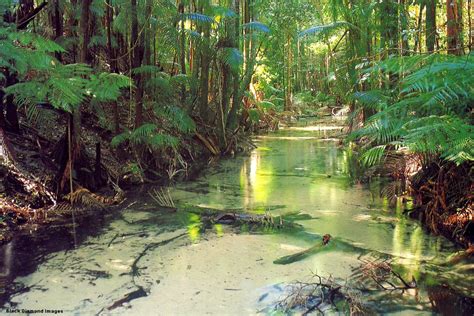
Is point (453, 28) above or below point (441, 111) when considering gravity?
above

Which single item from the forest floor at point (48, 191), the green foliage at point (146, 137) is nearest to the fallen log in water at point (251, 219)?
the forest floor at point (48, 191)

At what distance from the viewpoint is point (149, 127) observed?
5.70 metres

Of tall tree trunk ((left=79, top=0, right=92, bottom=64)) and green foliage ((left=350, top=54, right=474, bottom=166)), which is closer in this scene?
green foliage ((left=350, top=54, right=474, bottom=166))

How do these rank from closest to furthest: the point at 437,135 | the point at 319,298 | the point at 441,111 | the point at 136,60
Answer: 1. the point at 319,298
2. the point at 437,135
3. the point at 441,111
4. the point at 136,60

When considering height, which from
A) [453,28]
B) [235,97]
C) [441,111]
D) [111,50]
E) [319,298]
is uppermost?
[111,50]

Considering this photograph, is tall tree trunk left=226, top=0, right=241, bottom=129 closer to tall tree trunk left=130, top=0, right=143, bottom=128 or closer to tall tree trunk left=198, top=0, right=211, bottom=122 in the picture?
tall tree trunk left=198, top=0, right=211, bottom=122

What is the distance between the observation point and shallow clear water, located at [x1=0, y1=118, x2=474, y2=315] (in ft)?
9.01

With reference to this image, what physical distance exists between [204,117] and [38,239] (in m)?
5.18

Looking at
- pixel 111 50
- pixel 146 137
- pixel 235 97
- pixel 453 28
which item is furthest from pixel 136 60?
pixel 453 28

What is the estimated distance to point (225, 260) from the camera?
3436 mm

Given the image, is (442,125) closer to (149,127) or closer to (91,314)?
(91,314)

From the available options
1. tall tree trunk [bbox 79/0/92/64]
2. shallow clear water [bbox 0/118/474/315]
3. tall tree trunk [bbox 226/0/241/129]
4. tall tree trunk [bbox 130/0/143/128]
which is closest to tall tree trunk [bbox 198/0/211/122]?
tall tree trunk [bbox 226/0/241/129]

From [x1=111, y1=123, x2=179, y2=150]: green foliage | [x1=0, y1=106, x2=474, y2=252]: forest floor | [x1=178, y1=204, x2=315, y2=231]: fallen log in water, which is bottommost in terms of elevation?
[x1=178, y1=204, x2=315, y2=231]: fallen log in water

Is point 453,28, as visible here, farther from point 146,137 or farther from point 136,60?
point 136,60
